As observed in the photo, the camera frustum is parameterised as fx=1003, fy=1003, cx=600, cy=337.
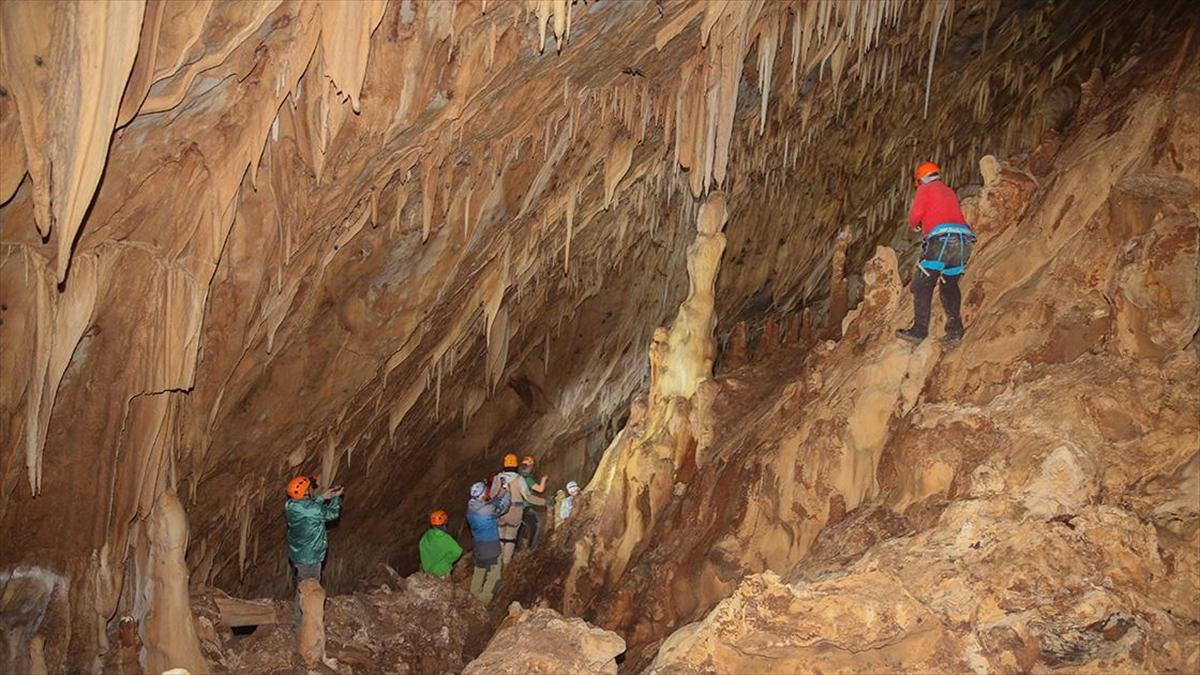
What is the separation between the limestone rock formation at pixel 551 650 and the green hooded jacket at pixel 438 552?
5.04m

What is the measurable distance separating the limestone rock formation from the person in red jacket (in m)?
3.27

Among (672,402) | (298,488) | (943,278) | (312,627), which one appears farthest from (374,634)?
(943,278)

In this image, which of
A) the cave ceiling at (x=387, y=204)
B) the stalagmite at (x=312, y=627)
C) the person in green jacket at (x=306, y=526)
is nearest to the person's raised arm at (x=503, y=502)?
the cave ceiling at (x=387, y=204)

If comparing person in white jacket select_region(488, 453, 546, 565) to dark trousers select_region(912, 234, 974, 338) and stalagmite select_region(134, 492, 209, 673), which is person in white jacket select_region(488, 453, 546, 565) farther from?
dark trousers select_region(912, 234, 974, 338)

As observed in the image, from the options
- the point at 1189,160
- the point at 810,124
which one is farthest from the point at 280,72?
the point at 810,124

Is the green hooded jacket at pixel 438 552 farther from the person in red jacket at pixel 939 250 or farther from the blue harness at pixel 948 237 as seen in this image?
the blue harness at pixel 948 237

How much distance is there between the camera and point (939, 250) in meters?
6.25

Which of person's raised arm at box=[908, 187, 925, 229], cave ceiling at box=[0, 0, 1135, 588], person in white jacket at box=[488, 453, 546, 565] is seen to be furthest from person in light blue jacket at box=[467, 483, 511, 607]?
person's raised arm at box=[908, 187, 925, 229]

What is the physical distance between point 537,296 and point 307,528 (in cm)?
535

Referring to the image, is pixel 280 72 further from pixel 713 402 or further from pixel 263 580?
pixel 263 580

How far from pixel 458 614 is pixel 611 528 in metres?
1.52

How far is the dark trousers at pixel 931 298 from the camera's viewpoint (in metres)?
6.35

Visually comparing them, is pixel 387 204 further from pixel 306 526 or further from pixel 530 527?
pixel 530 527

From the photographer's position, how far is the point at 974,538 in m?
4.61
